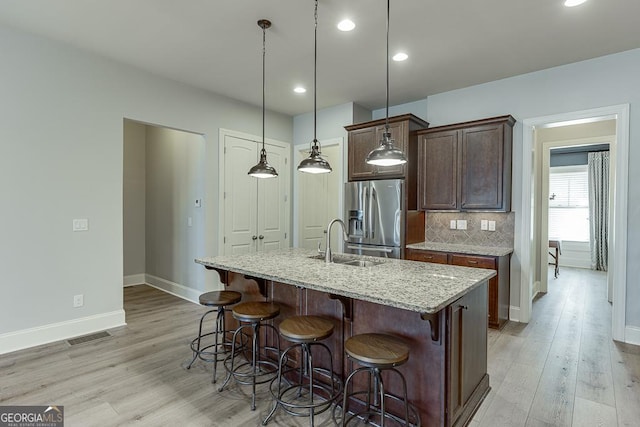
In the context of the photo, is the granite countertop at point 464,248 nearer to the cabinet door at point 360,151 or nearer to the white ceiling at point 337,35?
the cabinet door at point 360,151

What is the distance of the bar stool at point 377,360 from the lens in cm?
167

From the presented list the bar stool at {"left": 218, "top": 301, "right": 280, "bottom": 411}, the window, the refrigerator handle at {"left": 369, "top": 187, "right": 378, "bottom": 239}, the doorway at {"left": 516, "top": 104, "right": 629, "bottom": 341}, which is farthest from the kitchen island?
the window

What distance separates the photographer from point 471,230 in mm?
4309

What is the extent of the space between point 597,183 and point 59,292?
9.63m

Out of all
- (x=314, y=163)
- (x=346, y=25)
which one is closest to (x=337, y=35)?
(x=346, y=25)

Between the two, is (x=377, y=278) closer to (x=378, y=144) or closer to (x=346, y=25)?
(x=346, y=25)

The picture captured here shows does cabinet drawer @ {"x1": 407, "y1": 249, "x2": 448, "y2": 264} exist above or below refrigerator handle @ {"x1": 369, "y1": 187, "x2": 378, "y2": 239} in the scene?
below

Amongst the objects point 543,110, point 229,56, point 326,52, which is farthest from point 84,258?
point 543,110

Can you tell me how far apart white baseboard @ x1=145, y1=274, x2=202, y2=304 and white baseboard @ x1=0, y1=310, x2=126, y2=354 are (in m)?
1.04

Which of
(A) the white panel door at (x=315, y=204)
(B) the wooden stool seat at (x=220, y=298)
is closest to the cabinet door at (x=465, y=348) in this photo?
(B) the wooden stool seat at (x=220, y=298)

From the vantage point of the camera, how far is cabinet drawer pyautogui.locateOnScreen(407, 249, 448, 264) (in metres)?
3.88

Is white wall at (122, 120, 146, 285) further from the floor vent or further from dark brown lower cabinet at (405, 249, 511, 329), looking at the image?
dark brown lower cabinet at (405, 249, 511, 329)

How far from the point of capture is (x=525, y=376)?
2.62 m

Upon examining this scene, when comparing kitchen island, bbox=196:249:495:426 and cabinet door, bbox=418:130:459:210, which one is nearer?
kitchen island, bbox=196:249:495:426
